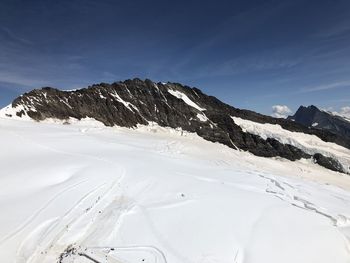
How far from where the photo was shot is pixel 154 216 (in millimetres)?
14945

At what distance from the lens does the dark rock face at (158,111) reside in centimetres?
6612

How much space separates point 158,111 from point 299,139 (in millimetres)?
33821

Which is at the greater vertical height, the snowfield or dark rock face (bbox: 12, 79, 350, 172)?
dark rock face (bbox: 12, 79, 350, 172)

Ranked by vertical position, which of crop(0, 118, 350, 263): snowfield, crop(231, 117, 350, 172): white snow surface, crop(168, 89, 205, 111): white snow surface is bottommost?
crop(0, 118, 350, 263): snowfield

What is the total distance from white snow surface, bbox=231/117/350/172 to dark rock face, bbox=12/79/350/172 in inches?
62.2

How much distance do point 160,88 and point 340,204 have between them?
239 ft

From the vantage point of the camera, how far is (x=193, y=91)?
3863 inches

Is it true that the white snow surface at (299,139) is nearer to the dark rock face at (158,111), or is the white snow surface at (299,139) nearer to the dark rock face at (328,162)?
the dark rock face at (328,162)

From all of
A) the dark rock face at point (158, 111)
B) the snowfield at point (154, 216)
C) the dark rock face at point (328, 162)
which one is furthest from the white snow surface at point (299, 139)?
the snowfield at point (154, 216)

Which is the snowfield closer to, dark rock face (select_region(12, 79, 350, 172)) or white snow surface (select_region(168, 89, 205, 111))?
dark rock face (select_region(12, 79, 350, 172))

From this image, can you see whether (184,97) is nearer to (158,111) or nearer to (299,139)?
(158,111)

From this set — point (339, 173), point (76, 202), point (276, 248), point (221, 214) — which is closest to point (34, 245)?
point (76, 202)

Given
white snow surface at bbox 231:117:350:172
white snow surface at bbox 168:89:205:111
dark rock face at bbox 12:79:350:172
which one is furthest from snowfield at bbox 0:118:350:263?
white snow surface at bbox 168:89:205:111

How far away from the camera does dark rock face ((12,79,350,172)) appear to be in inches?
2603
